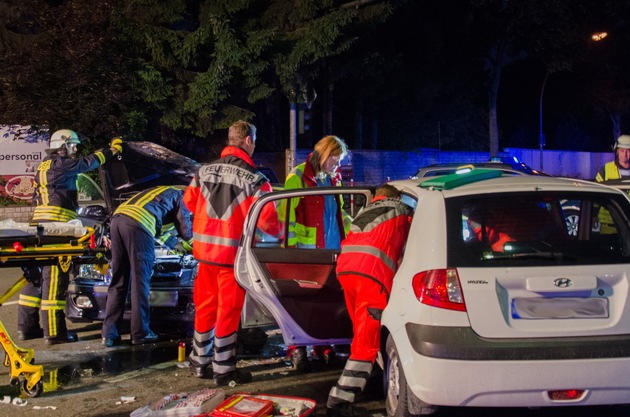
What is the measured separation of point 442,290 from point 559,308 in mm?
635

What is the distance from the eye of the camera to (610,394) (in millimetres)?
3916

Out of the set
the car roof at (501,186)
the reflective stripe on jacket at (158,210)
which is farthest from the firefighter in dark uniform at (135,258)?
the car roof at (501,186)

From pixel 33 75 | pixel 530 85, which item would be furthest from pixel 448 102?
pixel 33 75

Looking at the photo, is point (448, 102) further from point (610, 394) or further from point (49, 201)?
point (610, 394)

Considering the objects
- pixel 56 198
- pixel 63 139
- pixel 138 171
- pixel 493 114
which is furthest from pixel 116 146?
pixel 493 114

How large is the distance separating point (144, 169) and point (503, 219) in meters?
4.73

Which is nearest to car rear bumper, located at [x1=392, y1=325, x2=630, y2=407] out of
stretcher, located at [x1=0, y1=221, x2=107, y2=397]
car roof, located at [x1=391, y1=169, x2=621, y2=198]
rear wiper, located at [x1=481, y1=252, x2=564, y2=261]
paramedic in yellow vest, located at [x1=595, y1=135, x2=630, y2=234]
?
rear wiper, located at [x1=481, y1=252, x2=564, y2=261]

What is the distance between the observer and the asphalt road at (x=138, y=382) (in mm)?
5012

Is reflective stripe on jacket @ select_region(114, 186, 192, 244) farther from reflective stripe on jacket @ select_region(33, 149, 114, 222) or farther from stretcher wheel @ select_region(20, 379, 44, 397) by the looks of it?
stretcher wheel @ select_region(20, 379, 44, 397)

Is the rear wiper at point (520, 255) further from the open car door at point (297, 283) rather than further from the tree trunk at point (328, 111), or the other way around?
the tree trunk at point (328, 111)

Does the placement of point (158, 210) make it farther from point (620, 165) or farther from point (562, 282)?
point (620, 165)

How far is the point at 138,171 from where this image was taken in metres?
7.91

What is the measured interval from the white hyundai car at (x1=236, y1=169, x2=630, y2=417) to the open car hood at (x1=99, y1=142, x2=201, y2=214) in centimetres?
412

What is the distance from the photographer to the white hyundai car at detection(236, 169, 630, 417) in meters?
3.88
